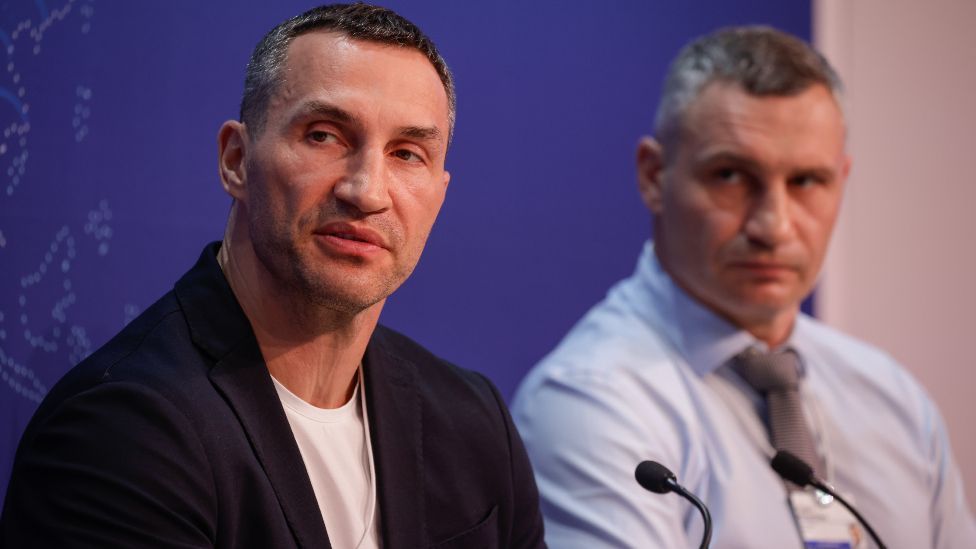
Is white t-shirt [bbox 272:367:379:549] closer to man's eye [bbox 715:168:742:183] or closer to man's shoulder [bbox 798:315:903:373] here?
man's eye [bbox 715:168:742:183]

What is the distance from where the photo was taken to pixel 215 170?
194 centimetres

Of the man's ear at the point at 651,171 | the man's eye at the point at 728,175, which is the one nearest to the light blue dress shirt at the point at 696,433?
the man's ear at the point at 651,171

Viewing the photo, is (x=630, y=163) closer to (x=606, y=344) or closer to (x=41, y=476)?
(x=606, y=344)

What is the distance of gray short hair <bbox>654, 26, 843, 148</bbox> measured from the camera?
7.36 feet

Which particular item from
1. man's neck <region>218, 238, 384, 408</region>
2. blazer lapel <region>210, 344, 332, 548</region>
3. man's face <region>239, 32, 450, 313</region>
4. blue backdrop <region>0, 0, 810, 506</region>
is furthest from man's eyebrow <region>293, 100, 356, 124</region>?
blue backdrop <region>0, 0, 810, 506</region>

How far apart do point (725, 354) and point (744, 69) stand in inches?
23.5

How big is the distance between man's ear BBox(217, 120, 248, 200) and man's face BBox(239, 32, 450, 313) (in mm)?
16

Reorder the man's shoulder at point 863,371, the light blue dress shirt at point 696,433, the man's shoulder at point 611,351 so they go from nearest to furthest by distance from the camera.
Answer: the light blue dress shirt at point 696,433 < the man's shoulder at point 611,351 < the man's shoulder at point 863,371

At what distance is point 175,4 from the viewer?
6.16ft

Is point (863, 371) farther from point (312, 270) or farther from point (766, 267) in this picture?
point (312, 270)

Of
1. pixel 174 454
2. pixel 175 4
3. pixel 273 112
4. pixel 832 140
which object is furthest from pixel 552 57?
pixel 174 454

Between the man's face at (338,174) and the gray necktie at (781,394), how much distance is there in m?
1.01

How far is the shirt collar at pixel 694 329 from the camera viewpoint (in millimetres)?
2242

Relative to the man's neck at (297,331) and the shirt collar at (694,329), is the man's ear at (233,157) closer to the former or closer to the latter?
the man's neck at (297,331)
